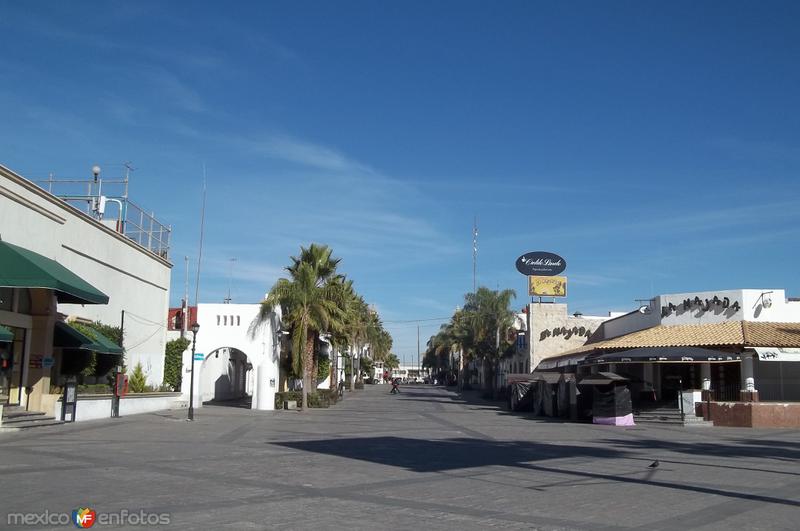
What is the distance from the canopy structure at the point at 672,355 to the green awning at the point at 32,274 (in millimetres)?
22517

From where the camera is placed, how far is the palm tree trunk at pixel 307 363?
1515 inches

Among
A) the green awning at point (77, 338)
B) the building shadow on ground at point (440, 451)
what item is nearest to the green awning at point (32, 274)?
the green awning at point (77, 338)

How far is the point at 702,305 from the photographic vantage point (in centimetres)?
3831

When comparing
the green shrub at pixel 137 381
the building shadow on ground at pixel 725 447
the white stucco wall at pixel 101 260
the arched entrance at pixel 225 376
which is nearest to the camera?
the building shadow on ground at pixel 725 447

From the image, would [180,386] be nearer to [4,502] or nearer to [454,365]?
[4,502]

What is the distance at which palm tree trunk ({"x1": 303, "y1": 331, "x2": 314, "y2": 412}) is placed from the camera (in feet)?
126

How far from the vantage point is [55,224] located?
25891 millimetres

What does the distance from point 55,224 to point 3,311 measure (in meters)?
4.50

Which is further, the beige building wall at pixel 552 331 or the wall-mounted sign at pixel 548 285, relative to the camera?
the wall-mounted sign at pixel 548 285

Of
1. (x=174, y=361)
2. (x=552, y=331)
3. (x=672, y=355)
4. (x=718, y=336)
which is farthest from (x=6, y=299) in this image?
(x=552, y=331)

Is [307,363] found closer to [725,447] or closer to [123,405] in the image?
[123,405]

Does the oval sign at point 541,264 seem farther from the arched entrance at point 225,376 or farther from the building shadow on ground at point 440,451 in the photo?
the building shadow on ground at point 440,451

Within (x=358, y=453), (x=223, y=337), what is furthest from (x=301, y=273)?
(x=358, y=453)

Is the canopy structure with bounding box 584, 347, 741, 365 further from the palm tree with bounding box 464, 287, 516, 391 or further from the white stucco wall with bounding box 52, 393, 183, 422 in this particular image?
the palm tree with bounding box 464, 287, 516, 391
